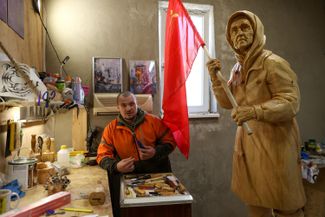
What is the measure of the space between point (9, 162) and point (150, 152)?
0.93m

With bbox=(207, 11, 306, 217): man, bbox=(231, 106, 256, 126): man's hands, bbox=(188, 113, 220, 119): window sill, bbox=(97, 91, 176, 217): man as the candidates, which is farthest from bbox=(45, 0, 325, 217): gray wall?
bbox=(231, 106, 256, 126): man's hands

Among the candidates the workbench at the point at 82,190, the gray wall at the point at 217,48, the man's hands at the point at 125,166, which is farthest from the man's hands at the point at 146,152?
the gray wall at the point at 217,48

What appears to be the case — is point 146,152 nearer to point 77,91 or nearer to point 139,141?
point 139,141

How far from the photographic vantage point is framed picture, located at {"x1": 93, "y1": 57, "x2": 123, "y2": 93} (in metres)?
2.33

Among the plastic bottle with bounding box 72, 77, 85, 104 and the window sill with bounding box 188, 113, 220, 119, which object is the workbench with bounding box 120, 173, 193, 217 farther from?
the window sill with bounding box 188, 113, 220, 119

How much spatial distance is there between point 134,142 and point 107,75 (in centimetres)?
72

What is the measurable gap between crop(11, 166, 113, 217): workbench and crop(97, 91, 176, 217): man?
15 cm

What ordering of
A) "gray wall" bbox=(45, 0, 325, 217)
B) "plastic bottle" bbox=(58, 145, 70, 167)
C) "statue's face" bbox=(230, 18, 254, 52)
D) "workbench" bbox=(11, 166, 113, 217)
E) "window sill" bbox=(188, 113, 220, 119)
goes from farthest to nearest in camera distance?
"window sill" bbox=(188, 113, 220, 119), "gray wall" bbox=(45, 0, 325, 217), "plastic bottle" bbox=(58, 145, 70, 167), "statue's face" bbox=(230, 18, 254, 52), "workbench" bbox=(11, 166, 113, 217)

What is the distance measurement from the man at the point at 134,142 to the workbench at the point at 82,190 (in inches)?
5.9

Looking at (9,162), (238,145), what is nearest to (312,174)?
(238,145)

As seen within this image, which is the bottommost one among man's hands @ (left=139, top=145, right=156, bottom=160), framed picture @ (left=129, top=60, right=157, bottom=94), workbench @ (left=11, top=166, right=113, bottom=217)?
workbench @ (left=11, top=166, right=113, bottom=217)

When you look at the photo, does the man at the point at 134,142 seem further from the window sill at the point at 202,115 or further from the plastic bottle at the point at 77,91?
the window sill at the point at 202,115

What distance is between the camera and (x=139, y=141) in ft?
6.51

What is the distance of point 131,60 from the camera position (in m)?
2.41
